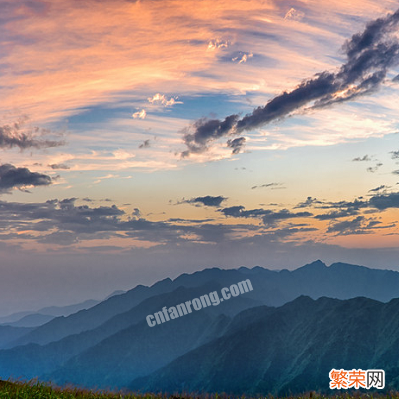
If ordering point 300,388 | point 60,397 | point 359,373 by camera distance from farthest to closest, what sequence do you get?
point 300,388, point 359,373, point 60,397

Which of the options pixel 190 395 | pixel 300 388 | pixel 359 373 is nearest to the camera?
pixel 190 395

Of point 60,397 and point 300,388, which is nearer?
point 60,397

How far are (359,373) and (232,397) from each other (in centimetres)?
1329

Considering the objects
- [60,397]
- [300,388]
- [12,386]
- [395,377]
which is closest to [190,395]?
[60,397]

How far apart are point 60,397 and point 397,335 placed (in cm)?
20862

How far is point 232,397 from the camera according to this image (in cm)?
2227

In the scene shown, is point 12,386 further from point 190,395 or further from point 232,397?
point 232,397

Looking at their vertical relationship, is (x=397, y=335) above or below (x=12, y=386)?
below

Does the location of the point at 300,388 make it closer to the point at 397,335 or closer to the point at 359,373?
the point at 397,335

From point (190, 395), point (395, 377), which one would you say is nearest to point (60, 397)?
point (190, 395)

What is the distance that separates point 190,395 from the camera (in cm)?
2181

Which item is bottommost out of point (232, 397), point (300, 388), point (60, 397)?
point (300, 388)

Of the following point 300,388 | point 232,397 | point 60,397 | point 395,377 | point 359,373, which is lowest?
point 300,388

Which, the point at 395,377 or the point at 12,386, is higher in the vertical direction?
the point at 12,386
